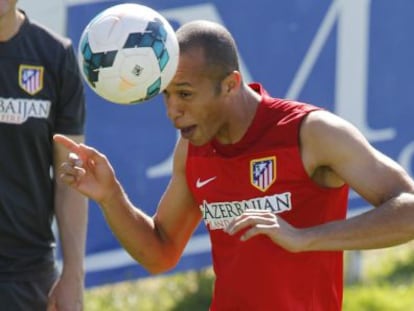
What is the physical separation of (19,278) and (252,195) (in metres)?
1.19

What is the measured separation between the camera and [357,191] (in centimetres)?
542

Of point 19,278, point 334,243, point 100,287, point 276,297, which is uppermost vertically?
point 334,243

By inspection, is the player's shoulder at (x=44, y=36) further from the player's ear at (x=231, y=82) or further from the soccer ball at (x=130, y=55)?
the player's ear at (x=231, y=82)

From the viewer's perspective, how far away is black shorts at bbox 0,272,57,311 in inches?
246

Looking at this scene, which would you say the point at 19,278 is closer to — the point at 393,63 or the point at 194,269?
the point at 194,269

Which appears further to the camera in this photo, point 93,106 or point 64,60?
point 93,106

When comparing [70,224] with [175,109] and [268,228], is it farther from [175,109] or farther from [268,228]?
[268,228]

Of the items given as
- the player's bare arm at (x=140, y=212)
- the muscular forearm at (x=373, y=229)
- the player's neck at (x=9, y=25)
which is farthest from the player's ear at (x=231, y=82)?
the player's neck at (x=9, y=25)

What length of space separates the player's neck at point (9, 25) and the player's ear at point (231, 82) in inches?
43.9

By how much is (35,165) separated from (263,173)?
1.13 m

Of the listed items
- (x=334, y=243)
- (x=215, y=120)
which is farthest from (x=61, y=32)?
(x=334, y=243)

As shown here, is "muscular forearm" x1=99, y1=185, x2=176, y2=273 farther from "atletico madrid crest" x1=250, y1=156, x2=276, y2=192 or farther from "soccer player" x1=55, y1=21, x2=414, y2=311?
"atletico madrid crest" x1=250, y1=156, x2=276, y2=192

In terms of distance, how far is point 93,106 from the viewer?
8.00 m

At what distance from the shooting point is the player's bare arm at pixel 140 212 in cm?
566
